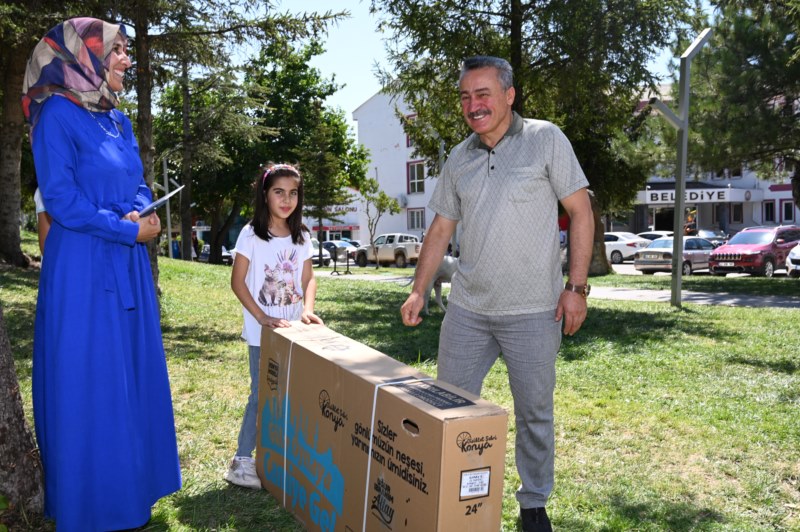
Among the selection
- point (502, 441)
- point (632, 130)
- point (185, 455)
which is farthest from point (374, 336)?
point (632, 130)

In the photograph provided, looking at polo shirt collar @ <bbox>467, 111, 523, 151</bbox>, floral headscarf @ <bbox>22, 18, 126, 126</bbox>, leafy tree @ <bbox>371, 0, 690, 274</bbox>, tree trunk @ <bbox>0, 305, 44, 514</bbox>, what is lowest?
tree trunk @ <bbox>0, 305, 44, 514</bbox>

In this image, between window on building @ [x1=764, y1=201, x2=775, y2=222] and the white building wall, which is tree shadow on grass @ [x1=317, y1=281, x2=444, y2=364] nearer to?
the white building wall

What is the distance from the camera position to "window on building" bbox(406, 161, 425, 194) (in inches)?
1854

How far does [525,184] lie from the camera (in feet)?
10.6

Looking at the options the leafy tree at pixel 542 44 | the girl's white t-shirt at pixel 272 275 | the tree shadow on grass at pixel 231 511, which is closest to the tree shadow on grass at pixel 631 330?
the leafy tree at pixel 542 44

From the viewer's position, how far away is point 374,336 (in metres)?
9.34

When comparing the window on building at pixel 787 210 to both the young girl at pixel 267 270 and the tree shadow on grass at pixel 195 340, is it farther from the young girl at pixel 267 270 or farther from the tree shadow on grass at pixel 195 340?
the young girl at pixel 267 270

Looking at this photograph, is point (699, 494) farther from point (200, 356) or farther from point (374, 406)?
point (200, 356)

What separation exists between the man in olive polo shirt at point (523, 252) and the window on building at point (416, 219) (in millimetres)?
43375

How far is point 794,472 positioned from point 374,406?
2902 millimetres

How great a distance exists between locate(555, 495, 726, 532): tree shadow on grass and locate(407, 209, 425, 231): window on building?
43.0 meters

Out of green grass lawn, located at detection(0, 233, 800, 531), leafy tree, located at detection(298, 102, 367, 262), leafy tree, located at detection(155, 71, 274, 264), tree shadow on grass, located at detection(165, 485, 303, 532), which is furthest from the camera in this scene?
leafy tree, located at detection(298, 102, 367, 262)

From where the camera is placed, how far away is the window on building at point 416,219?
47156 millimetres

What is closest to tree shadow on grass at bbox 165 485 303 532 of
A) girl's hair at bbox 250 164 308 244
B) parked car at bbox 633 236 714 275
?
girl's hair at bbox 250 164 308 244
